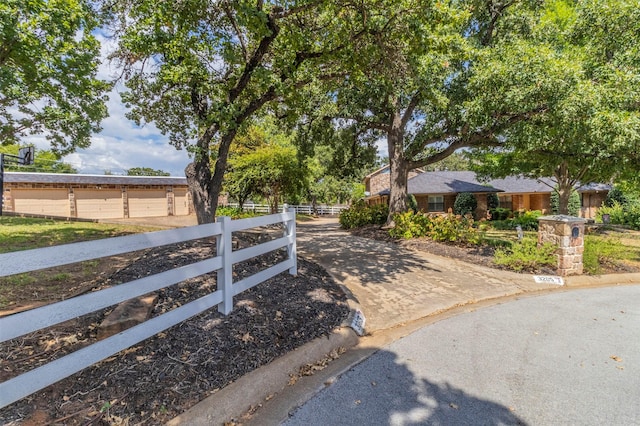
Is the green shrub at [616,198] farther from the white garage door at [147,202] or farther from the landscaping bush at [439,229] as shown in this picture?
the white garage door at [147,202]

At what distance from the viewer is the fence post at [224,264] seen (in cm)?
342

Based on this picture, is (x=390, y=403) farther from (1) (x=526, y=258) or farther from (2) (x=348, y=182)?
(2) (x=348, y=182)

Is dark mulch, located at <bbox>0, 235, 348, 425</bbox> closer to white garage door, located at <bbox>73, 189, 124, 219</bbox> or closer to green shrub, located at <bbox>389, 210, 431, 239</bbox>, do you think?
green shrub, located at <bbox>389, 210, 431, 239</bbox>

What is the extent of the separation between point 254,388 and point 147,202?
78.4 feet

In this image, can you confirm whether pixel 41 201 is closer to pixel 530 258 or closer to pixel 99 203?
pixel 99 203

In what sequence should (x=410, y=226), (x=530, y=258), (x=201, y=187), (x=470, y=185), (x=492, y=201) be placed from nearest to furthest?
(x=201, y=187), (x=530, y=258), (x=410, y=226), (x=492, y=201), (x=470, y=185)

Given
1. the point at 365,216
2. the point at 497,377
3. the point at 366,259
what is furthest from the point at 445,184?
the point at 497,377

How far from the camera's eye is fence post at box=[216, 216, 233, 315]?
135 inches

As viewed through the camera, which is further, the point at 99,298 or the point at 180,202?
the point at 180,202

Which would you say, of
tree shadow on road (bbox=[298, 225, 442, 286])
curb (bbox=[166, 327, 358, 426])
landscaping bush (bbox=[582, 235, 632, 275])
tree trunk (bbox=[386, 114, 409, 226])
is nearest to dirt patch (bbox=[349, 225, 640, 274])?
landscaping bush (bbox=[582, 235, 632, 275])

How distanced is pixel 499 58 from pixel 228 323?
9.62m

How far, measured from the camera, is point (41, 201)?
19.3 meters

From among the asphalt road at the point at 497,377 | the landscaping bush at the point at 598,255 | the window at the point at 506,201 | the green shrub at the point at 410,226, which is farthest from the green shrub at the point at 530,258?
the window at the point at 506,201

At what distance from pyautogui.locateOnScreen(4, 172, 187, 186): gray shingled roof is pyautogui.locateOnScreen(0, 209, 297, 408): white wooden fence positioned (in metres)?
15.5
